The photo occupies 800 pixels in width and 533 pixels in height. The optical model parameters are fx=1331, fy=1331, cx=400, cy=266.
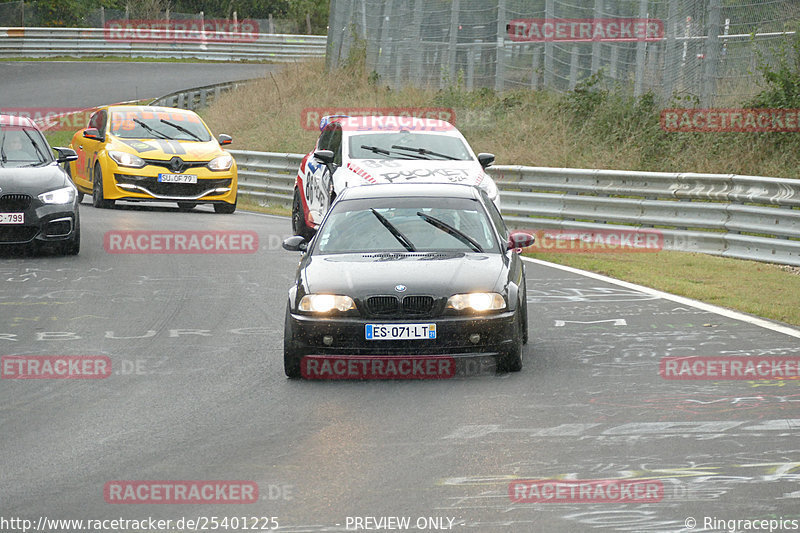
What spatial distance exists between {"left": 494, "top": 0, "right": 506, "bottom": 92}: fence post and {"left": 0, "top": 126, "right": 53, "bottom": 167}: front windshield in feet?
46.8

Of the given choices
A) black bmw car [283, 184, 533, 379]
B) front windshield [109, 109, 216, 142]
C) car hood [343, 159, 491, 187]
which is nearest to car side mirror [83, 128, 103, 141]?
front windshield [109, 109, 216, 142]

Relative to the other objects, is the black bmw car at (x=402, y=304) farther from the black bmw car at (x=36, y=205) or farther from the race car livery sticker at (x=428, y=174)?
the black bmw car at (x=36, y=205)

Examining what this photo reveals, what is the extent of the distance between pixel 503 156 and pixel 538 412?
18.2m

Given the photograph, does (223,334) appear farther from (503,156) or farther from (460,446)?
(503,156)

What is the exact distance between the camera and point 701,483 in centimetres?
644

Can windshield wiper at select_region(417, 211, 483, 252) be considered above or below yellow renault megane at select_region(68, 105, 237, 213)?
above

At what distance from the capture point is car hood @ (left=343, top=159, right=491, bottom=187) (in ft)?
52.5

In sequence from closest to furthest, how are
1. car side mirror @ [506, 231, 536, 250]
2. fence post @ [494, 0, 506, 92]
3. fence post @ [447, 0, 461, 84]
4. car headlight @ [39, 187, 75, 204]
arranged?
1. car side mirror @ [506, 231, 536, 250]
2. car headlight @ [39, 187, 75, 204]
3. fence post @ [494, 0, 506, 92]
4. fence post @ [447, 0, 461, 84]

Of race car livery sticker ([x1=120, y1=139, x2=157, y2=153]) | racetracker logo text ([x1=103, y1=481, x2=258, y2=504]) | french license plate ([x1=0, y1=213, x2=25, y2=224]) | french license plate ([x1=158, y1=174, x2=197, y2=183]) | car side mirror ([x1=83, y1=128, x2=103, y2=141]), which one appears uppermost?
racetracker logo text ([x1=103, y1=481, x2=258, y2=504])

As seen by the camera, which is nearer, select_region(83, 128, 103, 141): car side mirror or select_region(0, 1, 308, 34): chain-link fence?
select_region(83, 128, 103, 141): car side mirror

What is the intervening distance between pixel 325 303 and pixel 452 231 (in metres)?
1.50

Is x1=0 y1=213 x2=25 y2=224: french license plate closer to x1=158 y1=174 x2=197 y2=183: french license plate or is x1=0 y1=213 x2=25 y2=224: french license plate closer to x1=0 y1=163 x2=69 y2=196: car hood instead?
x1=0 y1=163 x2=69 y2=196: car hood

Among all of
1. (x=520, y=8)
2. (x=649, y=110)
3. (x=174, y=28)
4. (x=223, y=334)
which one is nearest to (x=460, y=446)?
(x=223, y=334)

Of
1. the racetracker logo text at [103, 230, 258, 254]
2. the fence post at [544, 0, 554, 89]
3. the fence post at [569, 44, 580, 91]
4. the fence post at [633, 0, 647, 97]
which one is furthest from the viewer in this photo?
the fence post at [544, 0, 554, 89]
